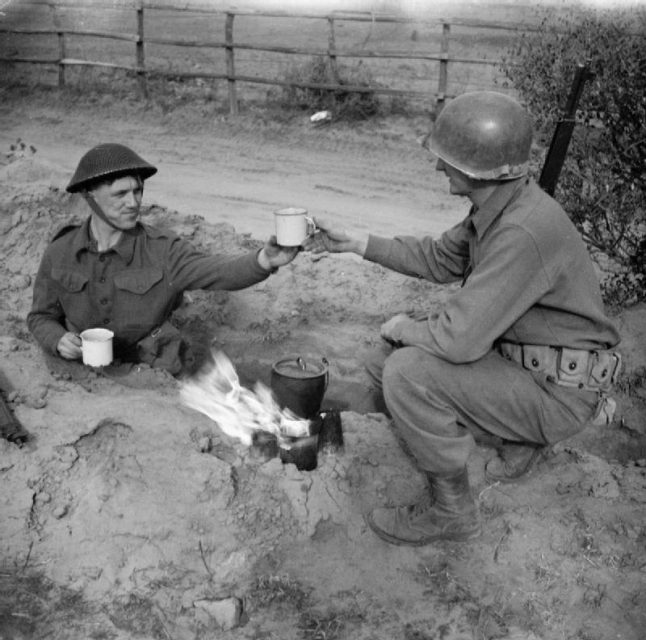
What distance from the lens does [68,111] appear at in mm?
13805

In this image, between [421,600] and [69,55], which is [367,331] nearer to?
[421,600]

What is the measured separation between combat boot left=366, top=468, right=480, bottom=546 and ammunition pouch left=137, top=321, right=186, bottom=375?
66.5 inches

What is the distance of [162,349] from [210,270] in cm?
66

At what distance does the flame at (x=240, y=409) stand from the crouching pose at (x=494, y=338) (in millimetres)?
534

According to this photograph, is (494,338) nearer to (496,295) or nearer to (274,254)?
(496,295)

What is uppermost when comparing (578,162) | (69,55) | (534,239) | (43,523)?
(534,239)

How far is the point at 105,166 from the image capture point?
13.2ft

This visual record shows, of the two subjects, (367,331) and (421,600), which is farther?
(367,331)

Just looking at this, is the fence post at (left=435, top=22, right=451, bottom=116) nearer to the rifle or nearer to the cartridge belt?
the rifle

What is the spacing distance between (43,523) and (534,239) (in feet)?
7.75

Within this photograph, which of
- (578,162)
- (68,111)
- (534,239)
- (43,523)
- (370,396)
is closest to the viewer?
(534,239)

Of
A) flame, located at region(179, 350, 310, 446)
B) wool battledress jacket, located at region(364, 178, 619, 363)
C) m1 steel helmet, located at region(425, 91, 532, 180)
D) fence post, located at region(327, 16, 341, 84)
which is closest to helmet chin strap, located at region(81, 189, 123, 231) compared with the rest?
flame, located at region(179, 350, 310, 446)

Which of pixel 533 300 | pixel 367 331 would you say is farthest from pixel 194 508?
pixel 367 331

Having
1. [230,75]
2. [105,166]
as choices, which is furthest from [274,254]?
[230,75]
